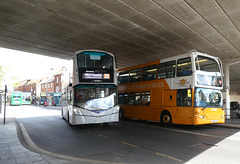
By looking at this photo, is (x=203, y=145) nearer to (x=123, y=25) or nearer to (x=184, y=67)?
(x=184, y=67)

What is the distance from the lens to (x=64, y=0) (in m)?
9.63

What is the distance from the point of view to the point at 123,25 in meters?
13.0

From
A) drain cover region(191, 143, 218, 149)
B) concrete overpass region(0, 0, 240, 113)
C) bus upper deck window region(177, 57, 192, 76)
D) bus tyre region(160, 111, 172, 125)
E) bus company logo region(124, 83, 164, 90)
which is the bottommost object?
drain cover region(191, 143, 218, 149)

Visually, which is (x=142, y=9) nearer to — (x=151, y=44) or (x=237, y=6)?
(x=237, y=6)

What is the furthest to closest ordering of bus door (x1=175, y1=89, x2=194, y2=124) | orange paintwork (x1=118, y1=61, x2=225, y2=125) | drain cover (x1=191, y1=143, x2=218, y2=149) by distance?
bus door (x1=175, y1=89, x2=194, y2=124)
orange paintwork (x1=118, y1=61, x2=225, y2=125)
drain cover (x1=191, y1=143, x2=218, y2=149)

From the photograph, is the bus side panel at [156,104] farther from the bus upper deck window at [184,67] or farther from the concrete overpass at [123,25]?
the concrete overpass at [123,25]

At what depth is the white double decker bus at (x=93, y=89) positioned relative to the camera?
1070 cm

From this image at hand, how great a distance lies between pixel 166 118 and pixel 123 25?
21.9ft

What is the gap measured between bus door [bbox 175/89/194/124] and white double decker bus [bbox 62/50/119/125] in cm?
373

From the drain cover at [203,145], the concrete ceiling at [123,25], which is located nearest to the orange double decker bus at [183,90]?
the concrete ceiling at [123,25]

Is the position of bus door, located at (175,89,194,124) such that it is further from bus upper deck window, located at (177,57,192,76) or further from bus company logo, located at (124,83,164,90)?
bus company logo, located at (124,83,164,90)

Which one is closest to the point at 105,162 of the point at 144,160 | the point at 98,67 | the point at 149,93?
the point at 144,160

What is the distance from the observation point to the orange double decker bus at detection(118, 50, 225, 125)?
10987 millimetres

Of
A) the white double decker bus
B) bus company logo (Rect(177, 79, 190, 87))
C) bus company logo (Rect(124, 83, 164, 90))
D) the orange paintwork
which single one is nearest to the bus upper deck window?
bus company logo (Rect(177, 79, 190, 87))
